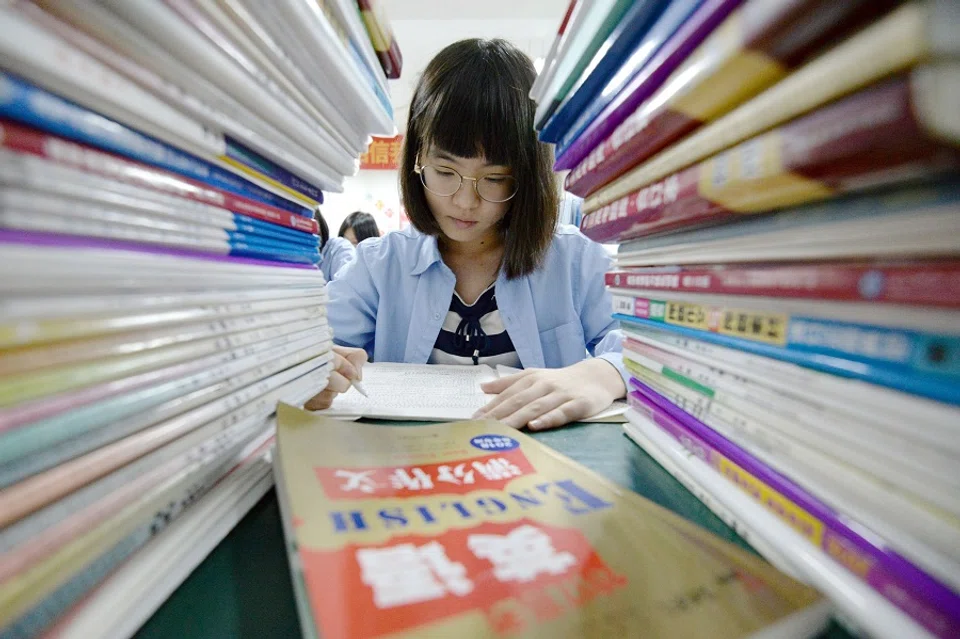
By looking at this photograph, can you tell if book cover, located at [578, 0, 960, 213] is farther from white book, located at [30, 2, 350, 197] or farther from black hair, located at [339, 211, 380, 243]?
black hair, located at [339, 211, 380, 243]

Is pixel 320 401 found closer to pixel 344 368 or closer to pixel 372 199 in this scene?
pixel 344 368

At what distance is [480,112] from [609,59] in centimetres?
50

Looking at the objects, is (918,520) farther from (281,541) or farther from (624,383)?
(624,383)

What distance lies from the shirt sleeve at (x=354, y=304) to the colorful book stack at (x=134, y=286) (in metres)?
0.71

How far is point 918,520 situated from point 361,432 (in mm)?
304

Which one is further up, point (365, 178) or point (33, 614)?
point (365, 178)

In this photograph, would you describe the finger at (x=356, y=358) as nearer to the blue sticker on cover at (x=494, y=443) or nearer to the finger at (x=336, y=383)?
the finger at (x=336, y=383)

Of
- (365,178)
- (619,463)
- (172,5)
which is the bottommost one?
(619,463)

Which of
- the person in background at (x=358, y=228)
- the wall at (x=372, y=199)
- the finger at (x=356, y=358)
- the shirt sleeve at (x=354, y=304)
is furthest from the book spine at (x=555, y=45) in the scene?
the wall at (x=372, y=199)

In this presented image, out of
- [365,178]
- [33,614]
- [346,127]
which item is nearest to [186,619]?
[33,614]

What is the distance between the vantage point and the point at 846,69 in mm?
147

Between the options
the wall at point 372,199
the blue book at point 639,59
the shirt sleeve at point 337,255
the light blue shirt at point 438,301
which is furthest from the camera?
the wall at point 372,199

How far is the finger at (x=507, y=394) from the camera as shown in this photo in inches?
19.2

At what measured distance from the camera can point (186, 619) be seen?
0.68 feet
